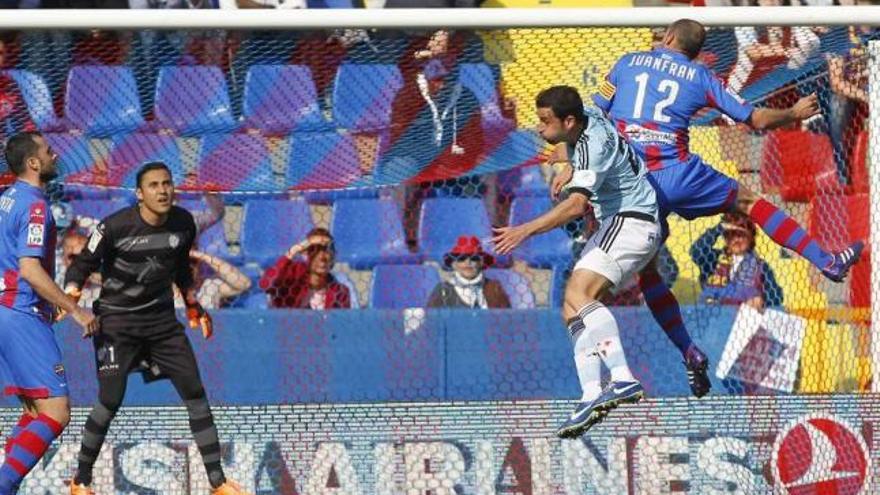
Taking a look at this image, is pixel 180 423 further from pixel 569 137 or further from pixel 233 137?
pixel 569 137

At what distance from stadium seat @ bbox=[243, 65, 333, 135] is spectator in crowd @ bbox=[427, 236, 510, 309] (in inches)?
49.0

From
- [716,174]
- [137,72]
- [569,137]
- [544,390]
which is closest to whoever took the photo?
[569,137]

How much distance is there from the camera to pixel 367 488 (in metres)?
10.9

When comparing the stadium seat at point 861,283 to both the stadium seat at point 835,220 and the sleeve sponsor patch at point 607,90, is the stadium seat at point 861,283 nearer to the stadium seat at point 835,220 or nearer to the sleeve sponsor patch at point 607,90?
the stadium seat at point 835,220

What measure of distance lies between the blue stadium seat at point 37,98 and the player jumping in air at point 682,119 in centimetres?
289

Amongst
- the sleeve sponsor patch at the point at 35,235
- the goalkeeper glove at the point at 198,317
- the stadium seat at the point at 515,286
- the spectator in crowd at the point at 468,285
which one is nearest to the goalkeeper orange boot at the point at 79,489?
the goalkeeper glove at the point at 198,317

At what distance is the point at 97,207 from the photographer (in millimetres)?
11656

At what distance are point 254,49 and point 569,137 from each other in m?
2.21

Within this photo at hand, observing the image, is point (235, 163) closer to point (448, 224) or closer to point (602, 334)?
point (448, 224)

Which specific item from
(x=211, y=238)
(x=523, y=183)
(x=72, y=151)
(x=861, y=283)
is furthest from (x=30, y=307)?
(x=861, y=283)

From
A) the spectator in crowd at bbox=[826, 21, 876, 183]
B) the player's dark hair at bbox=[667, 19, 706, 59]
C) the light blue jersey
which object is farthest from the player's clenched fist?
the spectator in crowd at bbox=[826, 21, 876, 183]

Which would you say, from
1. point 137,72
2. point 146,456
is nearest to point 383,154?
point 137,72

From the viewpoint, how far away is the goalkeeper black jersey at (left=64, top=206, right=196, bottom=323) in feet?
33.1

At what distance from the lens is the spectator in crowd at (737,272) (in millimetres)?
11531
